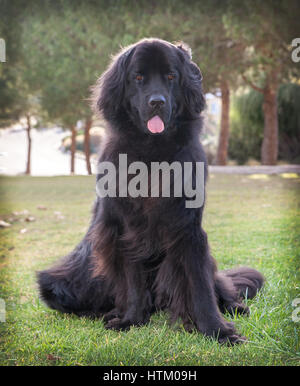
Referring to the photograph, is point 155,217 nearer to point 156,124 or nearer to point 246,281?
point 156,124

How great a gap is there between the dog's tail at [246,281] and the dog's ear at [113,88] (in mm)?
1419

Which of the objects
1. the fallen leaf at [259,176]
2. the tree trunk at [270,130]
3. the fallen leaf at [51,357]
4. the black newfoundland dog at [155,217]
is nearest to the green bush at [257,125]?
the tree trunk at [270,130]

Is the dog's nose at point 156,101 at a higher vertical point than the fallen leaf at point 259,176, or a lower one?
higher

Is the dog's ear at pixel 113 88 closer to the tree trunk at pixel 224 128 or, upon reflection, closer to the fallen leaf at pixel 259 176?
the fallen leaf at pixel 259 176

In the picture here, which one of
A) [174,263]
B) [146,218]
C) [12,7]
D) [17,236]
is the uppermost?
[12,7]

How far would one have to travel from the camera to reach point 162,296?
7.89 feet

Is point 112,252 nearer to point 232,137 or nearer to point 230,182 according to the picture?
point 230,182

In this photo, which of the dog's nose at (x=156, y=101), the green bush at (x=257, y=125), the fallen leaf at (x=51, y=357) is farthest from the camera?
the green bush at (x=257, y=125)

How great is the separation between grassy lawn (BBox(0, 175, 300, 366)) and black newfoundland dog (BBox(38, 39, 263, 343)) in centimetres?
16

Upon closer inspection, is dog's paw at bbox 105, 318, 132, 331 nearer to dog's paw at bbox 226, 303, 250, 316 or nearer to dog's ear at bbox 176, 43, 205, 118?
dog's paw at bbox 226, 303, 250, 316

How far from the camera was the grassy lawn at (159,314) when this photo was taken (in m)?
1.91

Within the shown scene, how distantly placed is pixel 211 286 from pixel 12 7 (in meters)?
2.00

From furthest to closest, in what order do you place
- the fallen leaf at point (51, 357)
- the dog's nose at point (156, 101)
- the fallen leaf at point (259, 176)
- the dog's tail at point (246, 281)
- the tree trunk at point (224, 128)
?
1. the tree trunk at point (224, 128)
2. the fallen leaf at point (259, 176)
3. the dog's tail at point (246, 281)
4. the dog's nose at point (156, 101)
5. the fallen leaf at point (51, 357)
